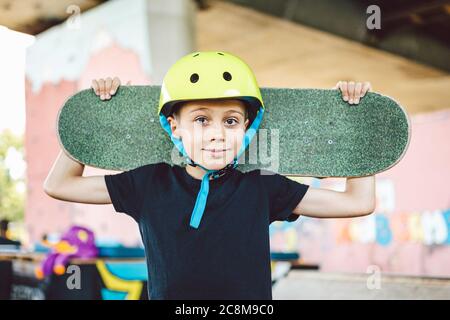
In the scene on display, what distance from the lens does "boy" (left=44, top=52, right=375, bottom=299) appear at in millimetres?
1650

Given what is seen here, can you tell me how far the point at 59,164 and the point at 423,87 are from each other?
1320cm

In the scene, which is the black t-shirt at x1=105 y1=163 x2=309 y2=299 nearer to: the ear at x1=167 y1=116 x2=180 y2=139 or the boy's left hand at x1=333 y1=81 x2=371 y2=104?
the ear at x1=167 y1=116 x2=180 y2=139

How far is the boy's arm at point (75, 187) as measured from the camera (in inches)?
71.9

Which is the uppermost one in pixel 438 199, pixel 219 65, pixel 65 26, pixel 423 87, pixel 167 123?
pixel 423 87

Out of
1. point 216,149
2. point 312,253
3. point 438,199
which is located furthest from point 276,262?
point 312,253

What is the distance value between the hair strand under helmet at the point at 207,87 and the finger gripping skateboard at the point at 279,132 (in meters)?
0.21

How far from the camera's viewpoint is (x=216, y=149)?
1.69 meters

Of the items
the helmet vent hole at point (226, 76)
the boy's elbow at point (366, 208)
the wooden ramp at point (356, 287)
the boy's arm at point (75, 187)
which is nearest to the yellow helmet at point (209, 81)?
the helmet vent hole at point (226, 76)

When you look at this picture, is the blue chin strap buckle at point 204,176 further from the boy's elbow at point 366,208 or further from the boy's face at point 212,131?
the boy's elbow at point 366,208

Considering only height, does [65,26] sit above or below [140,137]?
above

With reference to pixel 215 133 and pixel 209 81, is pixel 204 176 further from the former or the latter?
pixel 209 81

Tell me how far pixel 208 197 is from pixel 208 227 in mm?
93

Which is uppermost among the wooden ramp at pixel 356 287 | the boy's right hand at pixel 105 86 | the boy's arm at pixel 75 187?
the boy's right hand at pixel 105 86

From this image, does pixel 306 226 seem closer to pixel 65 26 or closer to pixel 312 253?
pixel 312 253
